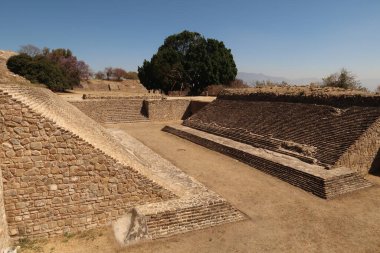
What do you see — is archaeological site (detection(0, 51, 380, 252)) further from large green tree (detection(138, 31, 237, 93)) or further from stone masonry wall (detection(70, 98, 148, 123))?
large green tree (detection(138, 31, 237, 93))

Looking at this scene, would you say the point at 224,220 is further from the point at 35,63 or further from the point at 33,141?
the point at 35,63

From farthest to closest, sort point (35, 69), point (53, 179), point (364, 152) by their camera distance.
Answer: point (35, 69) < point (364, 152) < point (53, 179)

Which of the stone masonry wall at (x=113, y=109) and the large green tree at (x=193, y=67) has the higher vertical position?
the large green tree at (x=193, y=67)

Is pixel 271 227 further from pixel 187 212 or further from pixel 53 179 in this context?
pixel 53 179

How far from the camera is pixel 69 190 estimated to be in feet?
24.7

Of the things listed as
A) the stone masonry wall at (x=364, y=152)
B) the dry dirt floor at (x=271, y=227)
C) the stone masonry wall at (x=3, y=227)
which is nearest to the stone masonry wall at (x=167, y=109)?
the dry dirt floor at (x=271, y=227)

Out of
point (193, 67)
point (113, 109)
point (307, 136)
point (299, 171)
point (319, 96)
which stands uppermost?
point (193, 67)

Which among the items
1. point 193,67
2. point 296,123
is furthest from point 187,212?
point 193,67

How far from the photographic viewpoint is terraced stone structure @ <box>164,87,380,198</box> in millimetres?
11250

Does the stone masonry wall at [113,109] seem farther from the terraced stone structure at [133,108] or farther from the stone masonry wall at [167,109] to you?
the stone masonry wall at [167,109]

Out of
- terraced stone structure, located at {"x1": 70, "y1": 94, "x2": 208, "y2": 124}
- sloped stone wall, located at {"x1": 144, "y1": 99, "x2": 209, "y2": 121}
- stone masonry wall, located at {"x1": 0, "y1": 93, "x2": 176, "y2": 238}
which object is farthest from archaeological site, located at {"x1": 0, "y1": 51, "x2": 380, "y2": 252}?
sloped stone wall, located at {"x1": 144, "y1": 99, "x2": 209, "y2": 121}

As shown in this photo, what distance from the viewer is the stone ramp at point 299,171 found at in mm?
10422

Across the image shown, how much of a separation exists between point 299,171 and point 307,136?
312cm

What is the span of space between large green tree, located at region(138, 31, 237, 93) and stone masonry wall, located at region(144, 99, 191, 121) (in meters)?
12.2
